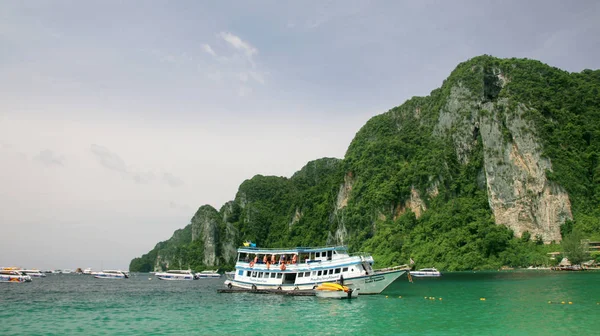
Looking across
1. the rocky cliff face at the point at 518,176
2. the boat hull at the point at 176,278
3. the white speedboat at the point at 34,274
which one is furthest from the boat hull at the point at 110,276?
the rocky cliff face at the point at 518,176

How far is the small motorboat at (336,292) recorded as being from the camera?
40281 mm

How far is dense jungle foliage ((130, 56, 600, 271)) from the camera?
100188 mm

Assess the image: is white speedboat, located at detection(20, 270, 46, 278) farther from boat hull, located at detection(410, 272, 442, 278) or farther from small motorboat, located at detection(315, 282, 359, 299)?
small motorboat, located at detection(315, 282, 359, 299)

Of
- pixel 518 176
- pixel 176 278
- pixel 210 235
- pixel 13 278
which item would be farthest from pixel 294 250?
pixel 210 235

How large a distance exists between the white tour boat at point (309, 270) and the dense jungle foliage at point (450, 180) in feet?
199

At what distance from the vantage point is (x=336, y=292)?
132 feet

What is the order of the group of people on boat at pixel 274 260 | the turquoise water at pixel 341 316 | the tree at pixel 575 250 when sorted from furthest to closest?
the tree at pixel 575 250
the group of people on boat at pixel 274 260
the turquoise water at pixel 341 316

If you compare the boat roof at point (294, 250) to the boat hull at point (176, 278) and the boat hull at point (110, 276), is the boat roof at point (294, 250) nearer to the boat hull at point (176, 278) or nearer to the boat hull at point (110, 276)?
the boat hull at point (176, 278)

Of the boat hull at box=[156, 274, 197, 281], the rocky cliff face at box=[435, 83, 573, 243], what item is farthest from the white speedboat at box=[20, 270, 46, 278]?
the rocky cliff face at box=[435, 83, 573, 243]

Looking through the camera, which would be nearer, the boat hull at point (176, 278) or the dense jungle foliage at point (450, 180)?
the dense jungle foliage at point (450, 180)

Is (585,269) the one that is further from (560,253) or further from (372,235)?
(372,235)

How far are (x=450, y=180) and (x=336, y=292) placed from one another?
90730mm

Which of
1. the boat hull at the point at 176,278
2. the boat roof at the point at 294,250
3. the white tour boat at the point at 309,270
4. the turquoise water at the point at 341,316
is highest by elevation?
the boat roof at the point at 294,250

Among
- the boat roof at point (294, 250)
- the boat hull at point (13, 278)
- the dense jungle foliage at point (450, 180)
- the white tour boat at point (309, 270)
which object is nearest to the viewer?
the white tour boat at point (309, 270)
